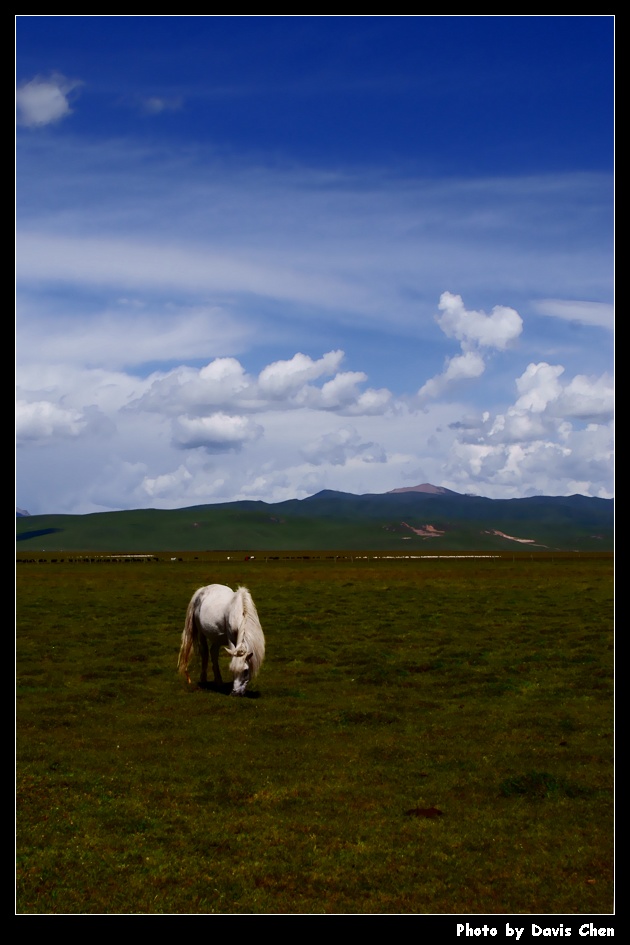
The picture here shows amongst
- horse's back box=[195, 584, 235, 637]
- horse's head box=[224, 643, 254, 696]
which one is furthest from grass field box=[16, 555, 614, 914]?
horse's back box=[195, 584, 235, 637]

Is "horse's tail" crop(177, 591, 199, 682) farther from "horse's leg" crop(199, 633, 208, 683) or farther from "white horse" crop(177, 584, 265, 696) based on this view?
"horse's leg" crop(199, 633, 208, 683)

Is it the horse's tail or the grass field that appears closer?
the grass field

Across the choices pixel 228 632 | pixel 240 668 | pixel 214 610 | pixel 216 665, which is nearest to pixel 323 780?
pixel 240 668

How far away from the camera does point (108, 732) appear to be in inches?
689

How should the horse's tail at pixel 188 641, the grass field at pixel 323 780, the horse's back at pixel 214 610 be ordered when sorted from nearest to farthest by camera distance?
the grass field at pixel 323 780
the horse's back at pixel 214 610
the horse's tail at pixel 188 641

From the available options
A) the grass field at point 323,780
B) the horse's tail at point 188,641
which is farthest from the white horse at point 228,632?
the grass field at point 323,780

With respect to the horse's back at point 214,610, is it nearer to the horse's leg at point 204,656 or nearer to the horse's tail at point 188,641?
the horse's tail at point 188,641

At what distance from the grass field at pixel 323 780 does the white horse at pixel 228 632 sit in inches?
39.0

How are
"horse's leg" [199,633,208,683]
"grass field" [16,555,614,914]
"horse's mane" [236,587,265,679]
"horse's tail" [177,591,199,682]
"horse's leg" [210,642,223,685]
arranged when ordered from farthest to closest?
1. "horse's tail" [177,591,199,682]
2. "horse's leg" [199,633,208,683]
3. "horse's leg" [210,642,223,685]
4. "horse's mane" [236,587,265,679]
5. "grass field" [16,555,614,914]

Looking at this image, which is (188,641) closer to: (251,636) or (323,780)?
(251,636)

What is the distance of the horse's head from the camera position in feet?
66.2

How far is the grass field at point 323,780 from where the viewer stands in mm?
9820

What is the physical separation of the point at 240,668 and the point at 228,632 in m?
1.60
